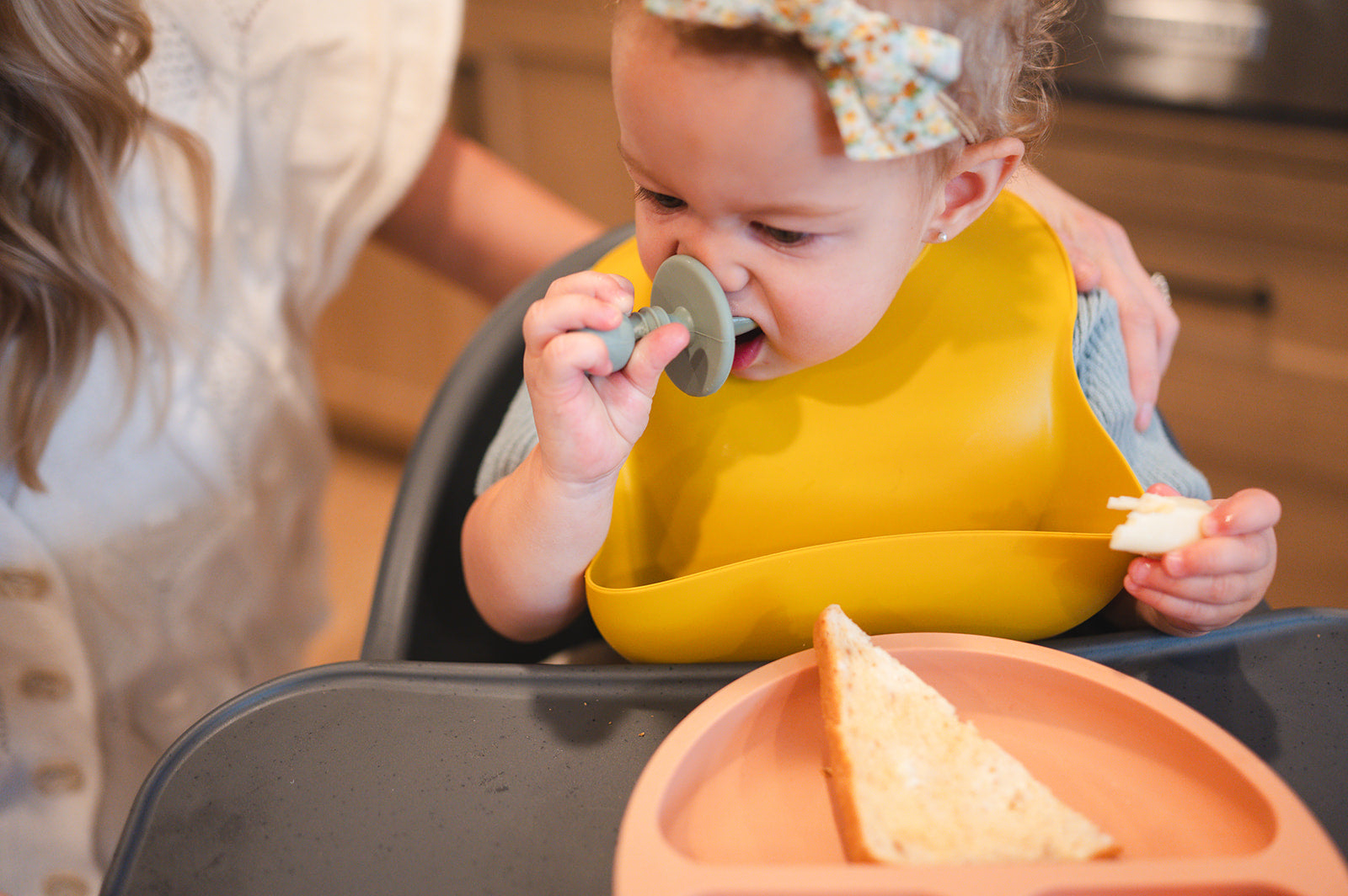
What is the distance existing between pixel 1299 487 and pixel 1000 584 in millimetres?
1085

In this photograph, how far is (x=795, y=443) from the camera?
607mm

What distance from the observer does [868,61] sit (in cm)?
40

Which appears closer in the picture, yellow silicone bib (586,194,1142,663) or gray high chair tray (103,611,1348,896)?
gray high chair tray (103,611,1348,896)

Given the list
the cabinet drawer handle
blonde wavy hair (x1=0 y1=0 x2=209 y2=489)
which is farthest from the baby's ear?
the cabinet drawer handle

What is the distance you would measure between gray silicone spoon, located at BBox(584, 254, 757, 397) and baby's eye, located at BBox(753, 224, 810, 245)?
36mm

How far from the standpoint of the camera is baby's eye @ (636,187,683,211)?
0.51 metres

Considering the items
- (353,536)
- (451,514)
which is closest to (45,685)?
(451,514)

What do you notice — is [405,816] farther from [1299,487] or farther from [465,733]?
[1299,487]

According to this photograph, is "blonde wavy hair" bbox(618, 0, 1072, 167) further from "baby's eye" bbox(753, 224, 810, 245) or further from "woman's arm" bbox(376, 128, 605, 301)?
"woman's arm" bbox(376, 128, 605, 301)

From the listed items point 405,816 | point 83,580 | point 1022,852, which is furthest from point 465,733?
point 83,580

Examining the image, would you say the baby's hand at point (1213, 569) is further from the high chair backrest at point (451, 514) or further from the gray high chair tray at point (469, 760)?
the high chair backrest at point (451, 514)

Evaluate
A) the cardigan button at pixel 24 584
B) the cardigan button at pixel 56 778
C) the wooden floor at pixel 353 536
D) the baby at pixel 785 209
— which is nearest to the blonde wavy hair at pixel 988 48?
the baby at pixel 785 209

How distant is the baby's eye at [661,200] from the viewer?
20.1 inches

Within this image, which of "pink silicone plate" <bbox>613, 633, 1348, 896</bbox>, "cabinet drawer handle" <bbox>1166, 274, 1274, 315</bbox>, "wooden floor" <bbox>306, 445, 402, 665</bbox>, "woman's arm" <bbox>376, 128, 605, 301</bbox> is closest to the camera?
"pink silicone plate" <bbox>613, 633, 1348, 896</bbox>
